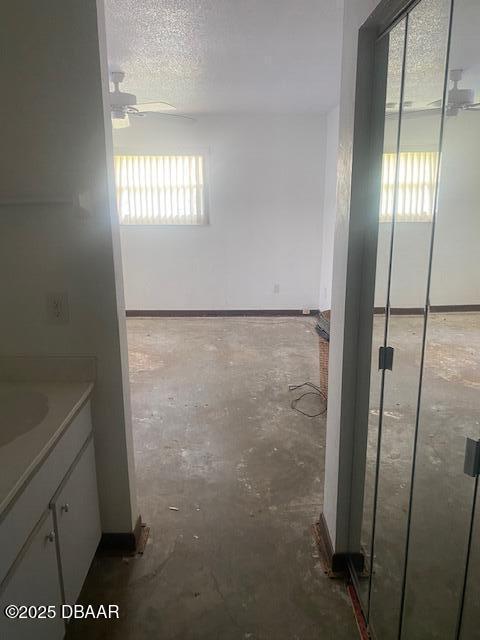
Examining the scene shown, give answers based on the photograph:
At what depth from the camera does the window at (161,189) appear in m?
5.79

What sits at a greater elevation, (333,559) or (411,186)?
(411,186)

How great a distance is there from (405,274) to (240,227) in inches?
188

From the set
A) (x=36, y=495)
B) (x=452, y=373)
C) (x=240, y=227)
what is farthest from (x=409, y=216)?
(x=240, y=227)

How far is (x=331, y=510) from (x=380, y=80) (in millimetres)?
1705

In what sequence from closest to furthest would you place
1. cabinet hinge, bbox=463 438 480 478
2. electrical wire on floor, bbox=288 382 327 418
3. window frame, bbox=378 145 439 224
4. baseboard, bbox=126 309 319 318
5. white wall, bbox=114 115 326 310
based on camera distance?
1. cabinet hinge, bbox=463 438 480 478
2. window frame, bbox=378 145 439 224
3. electrical wire on floor, bbox=288 382 327 418
4. white wall, bbox=114 115 326 310
5. baseboard, bbox=126 309 319 318

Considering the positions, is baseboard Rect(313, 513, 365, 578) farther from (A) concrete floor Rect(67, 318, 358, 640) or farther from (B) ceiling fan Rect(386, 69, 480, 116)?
(B) ceiling fan Rect(386, 69, 480, 116)

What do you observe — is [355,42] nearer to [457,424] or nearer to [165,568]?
[457,424]

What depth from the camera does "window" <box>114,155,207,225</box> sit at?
579 centimetres

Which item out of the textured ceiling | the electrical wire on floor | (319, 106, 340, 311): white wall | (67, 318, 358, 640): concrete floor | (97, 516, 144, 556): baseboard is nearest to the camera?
(67, 318, 358, 640): concrete floor

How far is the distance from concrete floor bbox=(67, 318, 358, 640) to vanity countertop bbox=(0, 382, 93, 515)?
79 centimetres

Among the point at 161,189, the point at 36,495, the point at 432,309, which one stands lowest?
the point at 36,495

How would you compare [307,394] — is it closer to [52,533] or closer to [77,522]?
[77,522]

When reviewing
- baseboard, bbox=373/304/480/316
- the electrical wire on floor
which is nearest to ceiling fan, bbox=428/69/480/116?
baseboard, bbox=373/304/480/316

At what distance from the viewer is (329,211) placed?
5668 mm
